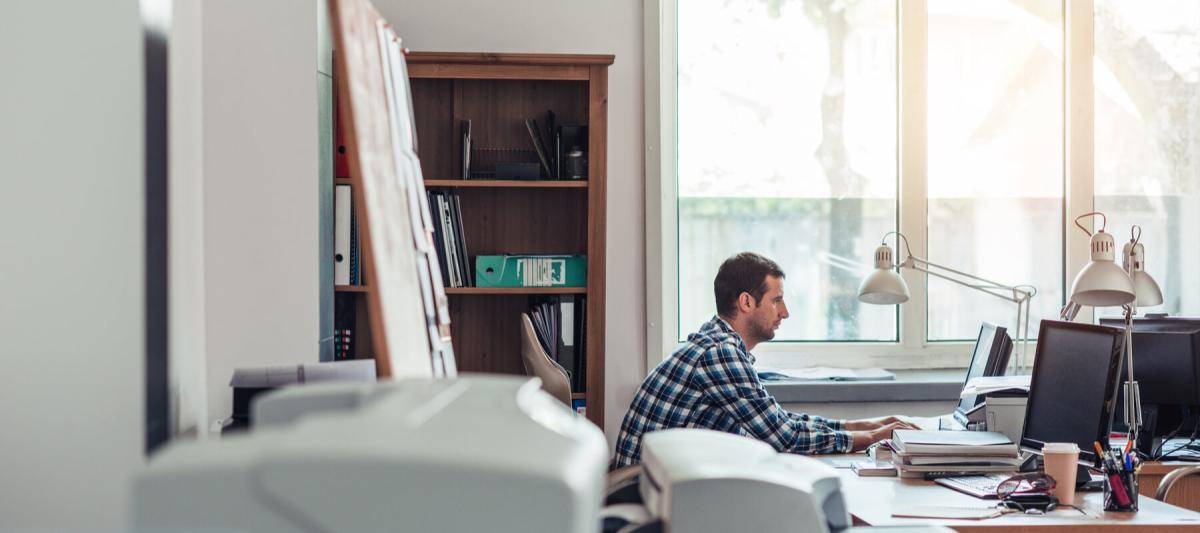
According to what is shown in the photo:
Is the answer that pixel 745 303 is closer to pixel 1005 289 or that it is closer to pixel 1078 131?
pixel 1005 289

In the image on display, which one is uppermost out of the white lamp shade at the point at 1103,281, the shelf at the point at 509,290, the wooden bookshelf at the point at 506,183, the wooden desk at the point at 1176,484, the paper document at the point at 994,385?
the wooden bookshelf at the point at 506,183

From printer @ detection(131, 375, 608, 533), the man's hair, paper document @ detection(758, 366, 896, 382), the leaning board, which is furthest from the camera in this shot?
paper document @ detection(758, 366, 896, 382)

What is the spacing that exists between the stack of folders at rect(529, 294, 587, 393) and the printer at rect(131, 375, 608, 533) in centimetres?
287

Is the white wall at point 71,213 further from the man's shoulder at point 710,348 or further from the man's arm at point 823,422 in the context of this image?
the man's arm at point 823,422

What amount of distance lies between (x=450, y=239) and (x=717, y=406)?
1130mm

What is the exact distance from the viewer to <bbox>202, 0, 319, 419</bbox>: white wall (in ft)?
9.33

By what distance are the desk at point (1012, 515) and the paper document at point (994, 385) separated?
1.65 feet

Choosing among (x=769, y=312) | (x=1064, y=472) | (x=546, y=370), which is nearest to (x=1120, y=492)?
(x=1064, y=472)

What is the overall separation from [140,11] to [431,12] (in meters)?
1.89

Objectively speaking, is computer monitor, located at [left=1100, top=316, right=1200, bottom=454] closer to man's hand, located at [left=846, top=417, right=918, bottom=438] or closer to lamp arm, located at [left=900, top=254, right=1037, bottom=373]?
lamp arm, located at [left=900, top=254, right=1037, bottom=373]

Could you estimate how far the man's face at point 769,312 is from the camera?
3.24 meters

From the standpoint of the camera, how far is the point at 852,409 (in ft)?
12.4

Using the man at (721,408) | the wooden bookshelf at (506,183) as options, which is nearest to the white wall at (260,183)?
the wooden bookshelf at (506,183)

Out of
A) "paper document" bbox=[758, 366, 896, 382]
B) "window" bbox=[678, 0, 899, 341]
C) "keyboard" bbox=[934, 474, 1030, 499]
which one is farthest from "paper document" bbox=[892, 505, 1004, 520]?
"window" bbox=[678, 0, 899, 341]
